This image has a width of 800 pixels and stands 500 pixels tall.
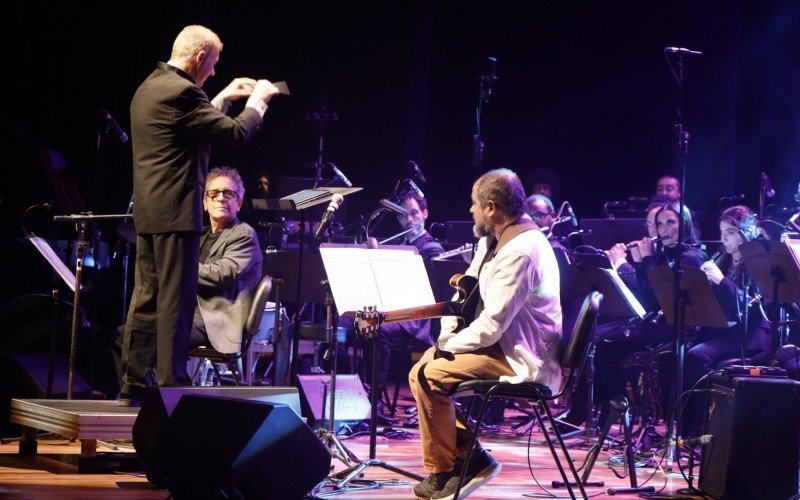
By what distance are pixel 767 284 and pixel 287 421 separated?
10.1 feet

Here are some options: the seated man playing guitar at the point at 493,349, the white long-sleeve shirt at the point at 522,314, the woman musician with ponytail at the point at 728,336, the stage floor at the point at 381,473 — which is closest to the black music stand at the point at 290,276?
the stage floor at the point at 381,473

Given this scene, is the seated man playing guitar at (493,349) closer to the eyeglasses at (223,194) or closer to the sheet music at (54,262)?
the eyeglasses at (223,194)

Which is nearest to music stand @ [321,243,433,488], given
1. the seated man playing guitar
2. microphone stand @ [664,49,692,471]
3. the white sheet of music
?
the white sheet of music

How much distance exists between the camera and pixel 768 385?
14.4 feet

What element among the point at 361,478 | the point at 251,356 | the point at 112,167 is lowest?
the point at 361,478

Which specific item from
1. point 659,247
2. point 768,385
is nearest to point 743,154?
point 659,247

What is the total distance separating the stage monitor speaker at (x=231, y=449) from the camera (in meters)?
3.30

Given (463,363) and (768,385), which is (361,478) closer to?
(463,363)

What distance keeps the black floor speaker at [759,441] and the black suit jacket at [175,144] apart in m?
2.57

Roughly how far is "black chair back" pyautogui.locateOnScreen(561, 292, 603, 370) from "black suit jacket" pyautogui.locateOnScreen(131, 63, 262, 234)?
5.41ft

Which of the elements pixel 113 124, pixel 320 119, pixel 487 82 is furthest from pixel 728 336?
pixel 320 119

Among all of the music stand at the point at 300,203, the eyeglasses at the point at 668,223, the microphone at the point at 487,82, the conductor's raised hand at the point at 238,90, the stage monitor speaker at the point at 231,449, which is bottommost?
the stage monitor speaker at the point at 231,449

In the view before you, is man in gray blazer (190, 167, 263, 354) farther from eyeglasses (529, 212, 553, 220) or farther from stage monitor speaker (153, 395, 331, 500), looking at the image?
eyeglasses (529, 212, 553, 220)

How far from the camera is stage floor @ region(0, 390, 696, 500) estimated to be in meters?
4.10
